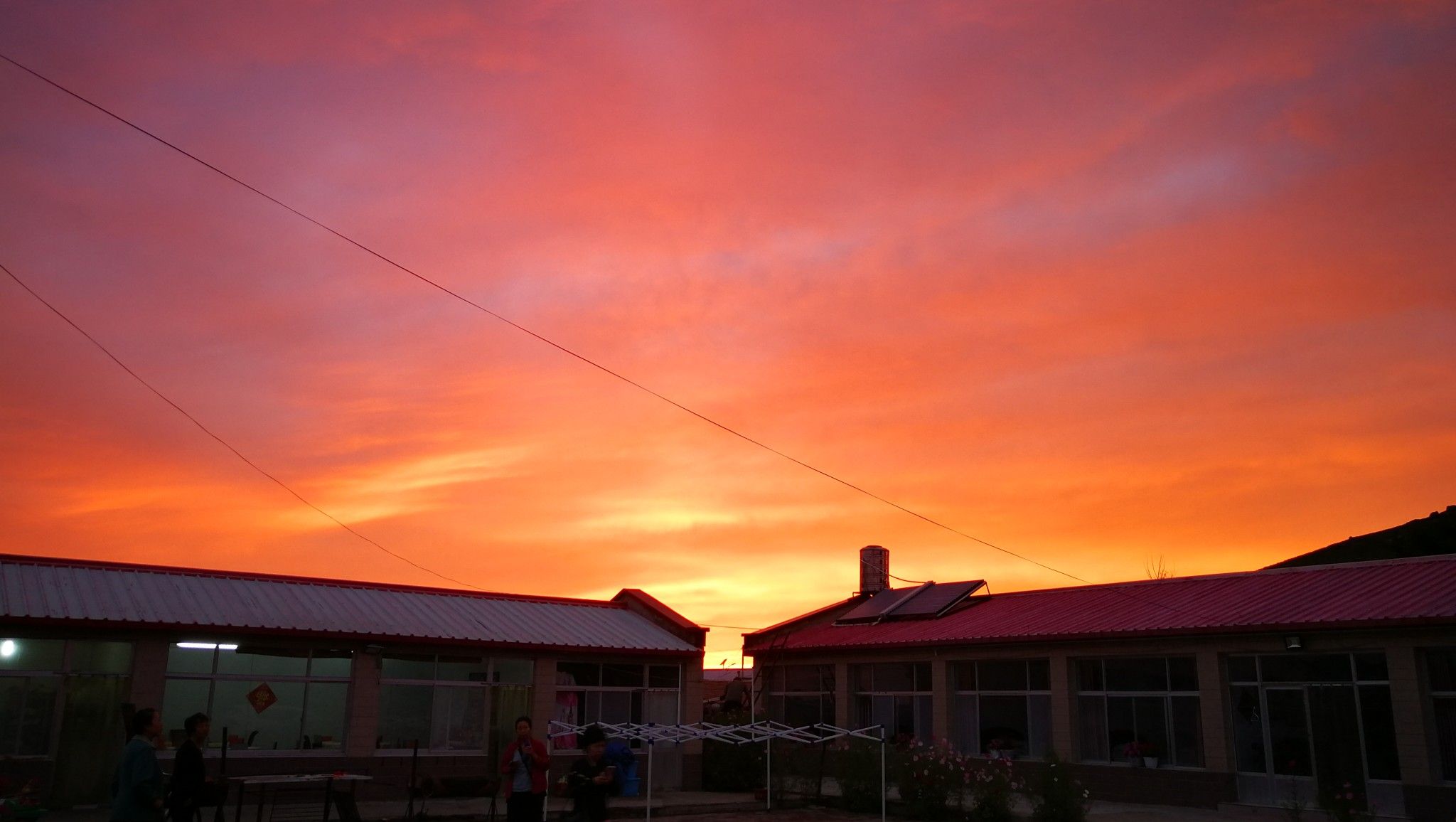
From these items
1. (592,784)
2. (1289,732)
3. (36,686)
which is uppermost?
(36,686)

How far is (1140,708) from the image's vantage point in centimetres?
2538

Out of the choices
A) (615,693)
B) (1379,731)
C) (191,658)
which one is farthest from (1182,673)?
(191,658)

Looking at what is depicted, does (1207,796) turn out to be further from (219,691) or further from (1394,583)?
(219,691)

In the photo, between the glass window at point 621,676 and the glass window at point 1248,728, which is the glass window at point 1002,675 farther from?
the glass window at point 621,676

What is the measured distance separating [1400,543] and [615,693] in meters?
39.4

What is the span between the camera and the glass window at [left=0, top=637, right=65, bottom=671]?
65.4ft

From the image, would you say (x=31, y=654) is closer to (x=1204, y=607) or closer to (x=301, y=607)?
(x=301, y=607)

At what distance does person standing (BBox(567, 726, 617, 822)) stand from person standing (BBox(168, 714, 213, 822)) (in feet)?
13.0

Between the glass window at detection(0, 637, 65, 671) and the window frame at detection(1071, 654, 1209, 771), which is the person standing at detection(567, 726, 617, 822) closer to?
the glass window at detection(0, 637, 65, 671)

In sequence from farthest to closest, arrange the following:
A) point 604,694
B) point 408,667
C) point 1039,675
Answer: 1. point 1039,675
2. point 604,694
3. point 408,667

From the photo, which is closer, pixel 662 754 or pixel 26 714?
pixel 26 714

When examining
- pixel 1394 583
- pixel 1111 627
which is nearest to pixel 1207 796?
pixel 1111 627

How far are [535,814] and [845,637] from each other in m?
21.4

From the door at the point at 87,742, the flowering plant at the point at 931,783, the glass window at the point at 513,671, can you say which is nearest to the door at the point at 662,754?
the glass window at the point at 513,671
